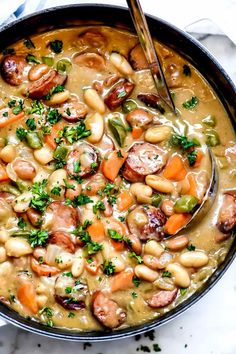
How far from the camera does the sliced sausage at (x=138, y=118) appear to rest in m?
3.48

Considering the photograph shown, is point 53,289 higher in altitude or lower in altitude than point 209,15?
lower

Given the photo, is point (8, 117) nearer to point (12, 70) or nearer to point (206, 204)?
point (12, 70)

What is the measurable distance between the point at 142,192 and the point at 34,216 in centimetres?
57

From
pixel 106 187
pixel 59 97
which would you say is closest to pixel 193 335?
pixel 106 187

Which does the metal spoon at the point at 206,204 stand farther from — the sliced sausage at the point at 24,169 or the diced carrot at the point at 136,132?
the sliced sausage at the point at 24,169

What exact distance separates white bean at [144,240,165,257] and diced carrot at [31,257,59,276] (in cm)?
48

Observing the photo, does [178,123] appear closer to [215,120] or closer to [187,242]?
[215,120]

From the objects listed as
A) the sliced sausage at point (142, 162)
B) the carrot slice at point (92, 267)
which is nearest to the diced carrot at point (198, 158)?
the sliced sausage at point (142, 162)

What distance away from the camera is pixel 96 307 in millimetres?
3365

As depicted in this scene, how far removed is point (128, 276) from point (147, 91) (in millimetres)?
981

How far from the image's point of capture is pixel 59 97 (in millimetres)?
3480

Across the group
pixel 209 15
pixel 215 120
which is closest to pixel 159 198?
pixel 215 120

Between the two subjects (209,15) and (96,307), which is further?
(209,15)

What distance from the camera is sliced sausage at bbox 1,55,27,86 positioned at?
11.6 feet
